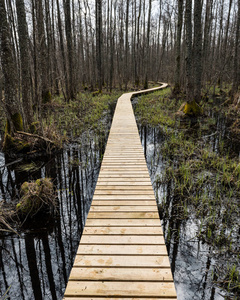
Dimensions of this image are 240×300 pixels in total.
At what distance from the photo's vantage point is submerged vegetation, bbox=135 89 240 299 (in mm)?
2717

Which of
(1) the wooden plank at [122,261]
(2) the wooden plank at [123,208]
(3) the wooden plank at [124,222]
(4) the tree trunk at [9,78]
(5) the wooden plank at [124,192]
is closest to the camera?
(1) the wooden plank at [122,261]

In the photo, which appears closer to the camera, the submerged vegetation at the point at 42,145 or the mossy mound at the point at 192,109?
the submerged vegetation at the point at 42,145

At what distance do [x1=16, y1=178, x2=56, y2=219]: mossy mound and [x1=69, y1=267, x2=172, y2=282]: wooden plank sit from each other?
168cm

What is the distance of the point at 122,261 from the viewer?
2070mm

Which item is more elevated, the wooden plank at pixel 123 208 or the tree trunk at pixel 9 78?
the tree trunk at pixel 9 78

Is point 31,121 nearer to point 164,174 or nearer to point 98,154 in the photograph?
point 98,154

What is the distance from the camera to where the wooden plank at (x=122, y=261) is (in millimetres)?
2025

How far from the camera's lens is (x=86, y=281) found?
6.15ft

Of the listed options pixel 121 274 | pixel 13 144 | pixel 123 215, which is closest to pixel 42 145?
pixel 13 144

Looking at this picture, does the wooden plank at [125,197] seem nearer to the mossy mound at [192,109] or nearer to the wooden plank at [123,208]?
the wooden plank at [123,208]

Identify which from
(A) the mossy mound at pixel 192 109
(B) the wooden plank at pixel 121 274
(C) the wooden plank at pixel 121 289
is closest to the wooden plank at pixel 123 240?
(B) the wooden plank at pixel 121 274

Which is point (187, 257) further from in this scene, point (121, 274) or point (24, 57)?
point (24, 57)

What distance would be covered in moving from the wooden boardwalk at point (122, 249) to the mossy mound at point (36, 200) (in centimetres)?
84

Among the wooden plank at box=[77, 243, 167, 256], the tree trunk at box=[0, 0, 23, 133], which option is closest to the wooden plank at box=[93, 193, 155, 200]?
the wooden plank at box=[77, 243, 167, 256]
